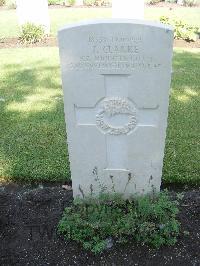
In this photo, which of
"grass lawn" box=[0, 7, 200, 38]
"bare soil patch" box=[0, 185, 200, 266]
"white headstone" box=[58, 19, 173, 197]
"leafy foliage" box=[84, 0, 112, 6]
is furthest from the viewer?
"leafy foliage" box=[84, 0, 112, 6]

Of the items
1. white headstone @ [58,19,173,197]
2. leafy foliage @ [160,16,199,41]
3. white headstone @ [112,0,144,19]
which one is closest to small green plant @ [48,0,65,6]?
leafy foliage @ [160,16,199,41]

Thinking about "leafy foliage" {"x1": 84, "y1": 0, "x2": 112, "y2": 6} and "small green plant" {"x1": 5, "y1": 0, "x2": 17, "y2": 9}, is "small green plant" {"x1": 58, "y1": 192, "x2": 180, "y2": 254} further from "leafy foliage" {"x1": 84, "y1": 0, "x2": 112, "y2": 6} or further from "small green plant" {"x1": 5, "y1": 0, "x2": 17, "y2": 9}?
"small green plant" {"x1": 5, "y1": 0, "x2": 17, "y2": 9}

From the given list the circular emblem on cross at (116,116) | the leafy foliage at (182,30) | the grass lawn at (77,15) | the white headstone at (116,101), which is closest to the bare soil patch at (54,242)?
the white headstone at (116,101)

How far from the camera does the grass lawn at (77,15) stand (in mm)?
12709

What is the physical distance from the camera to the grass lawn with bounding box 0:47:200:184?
4.78 metres

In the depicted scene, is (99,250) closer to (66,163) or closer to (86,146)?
(86,146)

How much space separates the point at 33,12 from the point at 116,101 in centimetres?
823

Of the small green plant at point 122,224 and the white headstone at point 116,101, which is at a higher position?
the white headstone at point 116,101

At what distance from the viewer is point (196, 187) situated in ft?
14.7

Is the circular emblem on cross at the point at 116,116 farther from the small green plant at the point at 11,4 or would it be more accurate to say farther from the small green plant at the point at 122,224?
the small green plant at the point at 11,4

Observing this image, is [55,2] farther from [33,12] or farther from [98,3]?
[33,12]

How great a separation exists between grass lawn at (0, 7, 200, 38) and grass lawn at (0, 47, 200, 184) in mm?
3973

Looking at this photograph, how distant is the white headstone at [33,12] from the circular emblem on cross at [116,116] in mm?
8033

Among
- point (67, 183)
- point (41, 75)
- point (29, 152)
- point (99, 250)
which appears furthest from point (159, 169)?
point (41, 75)
